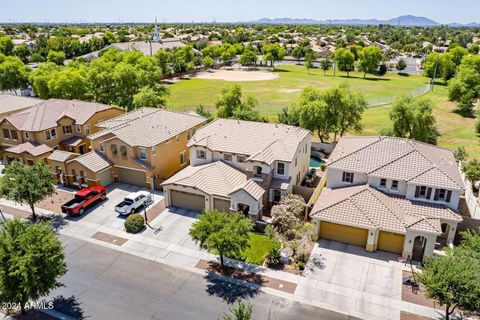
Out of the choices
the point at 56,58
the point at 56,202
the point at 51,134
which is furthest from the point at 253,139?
the point at 56,58

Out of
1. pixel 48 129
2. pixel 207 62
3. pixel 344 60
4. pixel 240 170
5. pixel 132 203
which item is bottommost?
pixel 132 203

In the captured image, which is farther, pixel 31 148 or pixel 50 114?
pixel 50 114

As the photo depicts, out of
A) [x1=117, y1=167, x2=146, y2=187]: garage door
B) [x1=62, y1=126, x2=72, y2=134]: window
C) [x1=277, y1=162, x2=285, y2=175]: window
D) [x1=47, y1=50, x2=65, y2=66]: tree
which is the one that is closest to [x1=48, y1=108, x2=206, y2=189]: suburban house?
[x1=117, y1=167, x2=146, y2=187]: garage door

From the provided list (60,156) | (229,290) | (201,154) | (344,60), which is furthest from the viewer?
(344,60)

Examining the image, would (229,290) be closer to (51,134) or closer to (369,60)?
(51,134)

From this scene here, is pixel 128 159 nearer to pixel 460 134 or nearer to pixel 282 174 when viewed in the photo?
pixel 282 174

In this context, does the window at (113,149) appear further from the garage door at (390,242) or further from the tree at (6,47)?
the tree at (6,47)

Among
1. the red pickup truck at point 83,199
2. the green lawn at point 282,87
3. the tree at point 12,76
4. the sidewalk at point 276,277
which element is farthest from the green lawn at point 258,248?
the tree at point 12,76
